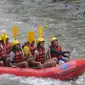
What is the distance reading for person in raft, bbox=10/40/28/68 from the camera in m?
10.2

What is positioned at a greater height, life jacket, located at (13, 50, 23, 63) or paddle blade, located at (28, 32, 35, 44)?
paddle blade, located at (28, 32, 35, 44)

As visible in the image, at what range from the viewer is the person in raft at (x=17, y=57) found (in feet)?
33.5

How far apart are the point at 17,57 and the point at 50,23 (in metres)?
10.1

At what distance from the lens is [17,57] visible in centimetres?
1034

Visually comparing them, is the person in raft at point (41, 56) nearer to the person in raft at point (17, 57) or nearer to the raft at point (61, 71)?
the raft at point (61, 71)

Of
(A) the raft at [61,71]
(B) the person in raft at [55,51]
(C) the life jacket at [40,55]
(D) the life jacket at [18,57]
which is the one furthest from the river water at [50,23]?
(B) the person in raft at [55,51]

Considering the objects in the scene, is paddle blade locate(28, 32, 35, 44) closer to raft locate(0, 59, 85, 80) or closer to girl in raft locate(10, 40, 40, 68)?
girl in raft locate(10, 40, 40, 68)

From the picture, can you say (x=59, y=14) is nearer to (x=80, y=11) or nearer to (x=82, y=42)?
(x=80, y=11)

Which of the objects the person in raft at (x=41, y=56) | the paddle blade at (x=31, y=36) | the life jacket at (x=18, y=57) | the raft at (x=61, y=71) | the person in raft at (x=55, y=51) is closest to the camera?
the raft at (x=61, y=71)

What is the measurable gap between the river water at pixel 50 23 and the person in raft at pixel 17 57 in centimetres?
43

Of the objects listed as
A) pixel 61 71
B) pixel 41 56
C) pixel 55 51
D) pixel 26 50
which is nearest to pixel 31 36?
pixel 26 50

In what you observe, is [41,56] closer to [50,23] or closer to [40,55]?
[40,55]

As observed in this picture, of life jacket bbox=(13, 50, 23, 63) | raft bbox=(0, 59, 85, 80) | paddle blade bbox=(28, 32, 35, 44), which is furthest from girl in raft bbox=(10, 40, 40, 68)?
paddle blade bbox=(28, 32, 35, 44)

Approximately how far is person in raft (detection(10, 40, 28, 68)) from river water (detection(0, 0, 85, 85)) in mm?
432
